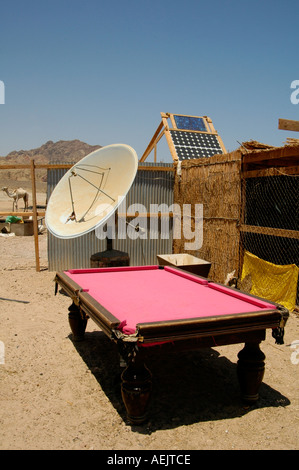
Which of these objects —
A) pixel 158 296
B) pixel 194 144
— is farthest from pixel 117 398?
pixel 194 144

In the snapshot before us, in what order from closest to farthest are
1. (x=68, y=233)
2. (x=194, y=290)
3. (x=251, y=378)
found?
(x=251, y=378)
(x=194, y=290)
(x=68, y=233)

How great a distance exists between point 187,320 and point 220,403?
1.24m

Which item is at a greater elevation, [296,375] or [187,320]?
[187,320]

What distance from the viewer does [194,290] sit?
4660 millimetres

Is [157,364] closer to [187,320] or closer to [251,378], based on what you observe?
[251,378]

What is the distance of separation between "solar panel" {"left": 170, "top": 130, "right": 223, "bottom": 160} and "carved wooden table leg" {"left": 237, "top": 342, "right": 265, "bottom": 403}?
7735 millimetres

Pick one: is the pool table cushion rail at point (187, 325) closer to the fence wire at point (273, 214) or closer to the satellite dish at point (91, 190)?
the satellite dish at point (91, 190)

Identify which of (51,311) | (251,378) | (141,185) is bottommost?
(51,311)

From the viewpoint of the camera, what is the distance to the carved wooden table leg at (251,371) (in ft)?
12.6

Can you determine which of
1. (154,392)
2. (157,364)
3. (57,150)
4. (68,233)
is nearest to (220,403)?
(154,392)

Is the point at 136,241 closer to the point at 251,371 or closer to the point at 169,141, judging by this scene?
the point at 169,141

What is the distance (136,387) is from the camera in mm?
3367

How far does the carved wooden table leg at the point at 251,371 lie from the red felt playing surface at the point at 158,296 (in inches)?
17.5
